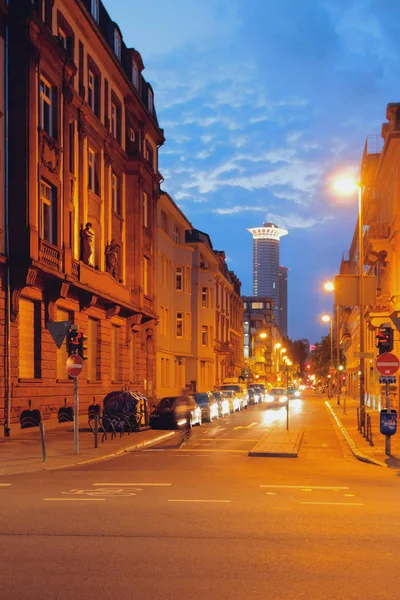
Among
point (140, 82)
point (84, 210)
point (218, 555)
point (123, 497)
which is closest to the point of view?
point (218, 555)

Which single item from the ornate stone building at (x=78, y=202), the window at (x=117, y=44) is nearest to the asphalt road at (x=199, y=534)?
the ornate stone building at (x=78, y=202)

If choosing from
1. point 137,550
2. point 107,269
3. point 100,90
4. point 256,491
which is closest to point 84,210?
point 107,269

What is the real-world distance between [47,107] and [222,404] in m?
21.1

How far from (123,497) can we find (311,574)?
18.9 ft

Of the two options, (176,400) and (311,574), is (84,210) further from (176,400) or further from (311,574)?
(311,574)

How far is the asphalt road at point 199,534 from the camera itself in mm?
7016

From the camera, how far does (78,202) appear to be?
1332 inches

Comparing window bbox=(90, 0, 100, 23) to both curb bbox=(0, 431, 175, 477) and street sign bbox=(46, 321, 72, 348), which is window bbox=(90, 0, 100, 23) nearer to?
curb bbox=(0, 431, 175, 477)

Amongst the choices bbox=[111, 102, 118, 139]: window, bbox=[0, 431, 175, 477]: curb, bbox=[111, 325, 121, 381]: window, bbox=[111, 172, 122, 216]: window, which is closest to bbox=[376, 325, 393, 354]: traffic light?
bbox=[0, 431, 175, 477]: curb

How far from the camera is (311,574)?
24.3 feet

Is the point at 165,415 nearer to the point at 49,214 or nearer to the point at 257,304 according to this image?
the point at 49,214

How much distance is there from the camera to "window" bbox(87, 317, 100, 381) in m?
36.6

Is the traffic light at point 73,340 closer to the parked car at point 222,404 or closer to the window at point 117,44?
the parked car at point 222,404

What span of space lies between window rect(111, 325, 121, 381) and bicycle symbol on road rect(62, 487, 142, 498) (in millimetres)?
26722
